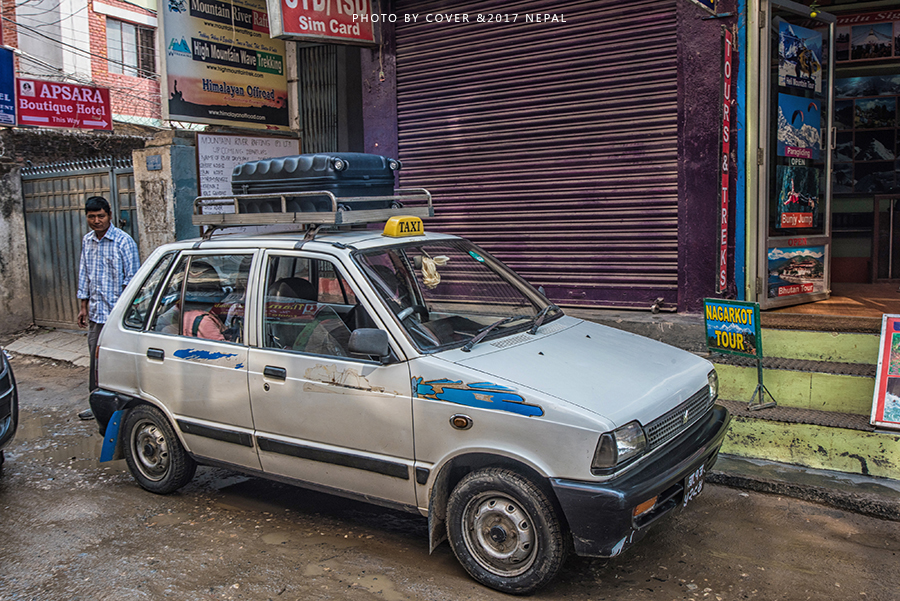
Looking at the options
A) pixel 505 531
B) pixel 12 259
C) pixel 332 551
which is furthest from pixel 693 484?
pixel 12 259

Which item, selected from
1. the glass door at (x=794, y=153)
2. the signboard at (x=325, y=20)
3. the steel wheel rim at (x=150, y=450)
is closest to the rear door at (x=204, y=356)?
the steel wheel rim at (x=150, y=450)

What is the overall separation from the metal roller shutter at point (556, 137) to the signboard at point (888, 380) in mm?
2130

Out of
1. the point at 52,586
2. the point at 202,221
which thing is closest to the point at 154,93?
the point at 202,221

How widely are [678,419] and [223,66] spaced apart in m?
7.28

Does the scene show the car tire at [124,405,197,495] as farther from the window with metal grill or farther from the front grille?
the window with metal grill

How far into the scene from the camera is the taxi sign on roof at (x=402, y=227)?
4.19 metres

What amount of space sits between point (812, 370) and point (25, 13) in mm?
19317

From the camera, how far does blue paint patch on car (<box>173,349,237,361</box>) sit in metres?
4.23

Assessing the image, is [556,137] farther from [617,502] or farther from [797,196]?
[617,502]

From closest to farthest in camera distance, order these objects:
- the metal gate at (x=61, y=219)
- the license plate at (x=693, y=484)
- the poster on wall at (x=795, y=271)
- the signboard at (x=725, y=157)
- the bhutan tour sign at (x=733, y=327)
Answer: the license plate at (x=693, y=484) → the bhutan tour sign at (x=733, y=327) → the signboard at (x=725, y=157) → the poster on wall at (x=795, y=271) → the metal gate at (x=61, y=219)

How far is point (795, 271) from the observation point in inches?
263

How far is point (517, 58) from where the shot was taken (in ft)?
24.9

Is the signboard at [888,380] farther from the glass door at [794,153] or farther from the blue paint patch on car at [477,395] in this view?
the blue paint patch on car at [477,395]

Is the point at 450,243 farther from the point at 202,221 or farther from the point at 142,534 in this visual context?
the point at 142,534
